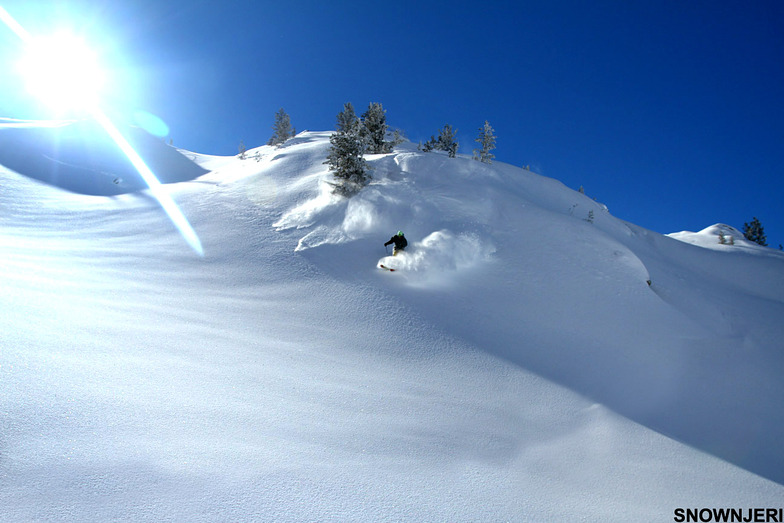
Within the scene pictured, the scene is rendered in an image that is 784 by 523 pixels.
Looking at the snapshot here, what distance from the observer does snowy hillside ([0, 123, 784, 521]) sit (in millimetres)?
3461

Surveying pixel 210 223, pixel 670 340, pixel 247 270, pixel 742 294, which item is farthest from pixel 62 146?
pixel 742 294

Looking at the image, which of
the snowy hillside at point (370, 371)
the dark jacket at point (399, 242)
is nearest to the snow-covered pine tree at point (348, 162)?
the snowy hillside at point (370, 371)

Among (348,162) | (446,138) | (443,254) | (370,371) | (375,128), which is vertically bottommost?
(370,371)

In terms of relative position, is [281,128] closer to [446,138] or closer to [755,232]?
[446,138]

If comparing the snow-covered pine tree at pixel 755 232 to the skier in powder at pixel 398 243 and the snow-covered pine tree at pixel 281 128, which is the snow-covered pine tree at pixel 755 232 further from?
the snow-covered pine tree at pixel 281 128

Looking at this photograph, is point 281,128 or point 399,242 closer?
point 399,242

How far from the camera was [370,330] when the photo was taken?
7555mm

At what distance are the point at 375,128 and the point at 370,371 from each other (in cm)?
2044

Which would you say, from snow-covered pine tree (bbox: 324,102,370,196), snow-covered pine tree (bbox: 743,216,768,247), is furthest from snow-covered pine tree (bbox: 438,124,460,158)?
snow-covered pine tree (bbox: 743,216,768,247)

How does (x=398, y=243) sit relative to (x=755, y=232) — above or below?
below

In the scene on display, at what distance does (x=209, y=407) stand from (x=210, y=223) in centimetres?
1084

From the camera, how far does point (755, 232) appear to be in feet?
103

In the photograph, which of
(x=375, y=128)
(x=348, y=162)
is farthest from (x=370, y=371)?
(x=375, y=128)

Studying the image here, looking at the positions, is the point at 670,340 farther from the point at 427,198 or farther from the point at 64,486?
the point at 64,486
